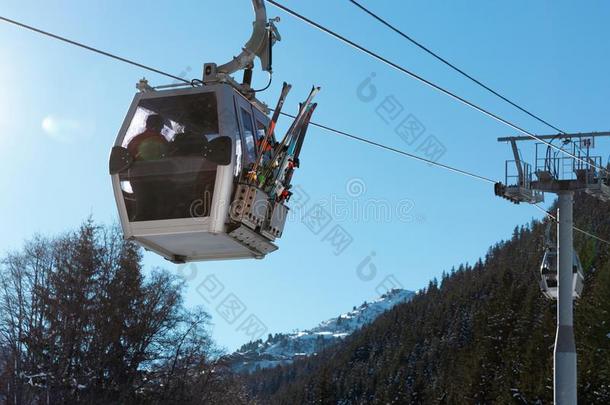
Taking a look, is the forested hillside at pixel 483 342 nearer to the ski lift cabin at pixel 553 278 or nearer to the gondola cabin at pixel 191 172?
the ski lift cabin at pixel 553 278

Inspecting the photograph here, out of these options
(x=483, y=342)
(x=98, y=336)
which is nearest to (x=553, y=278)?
(x=98, y=336)

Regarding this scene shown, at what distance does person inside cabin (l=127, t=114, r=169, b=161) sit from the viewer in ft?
26.9

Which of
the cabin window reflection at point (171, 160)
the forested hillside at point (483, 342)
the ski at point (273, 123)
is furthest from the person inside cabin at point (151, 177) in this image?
the forested hillside at point (483, 342)

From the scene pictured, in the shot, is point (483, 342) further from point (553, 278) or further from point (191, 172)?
point (191, 172)

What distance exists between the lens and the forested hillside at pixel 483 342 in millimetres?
50188

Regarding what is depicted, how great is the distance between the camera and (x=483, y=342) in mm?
72750

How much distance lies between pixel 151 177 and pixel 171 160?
10.2 inches

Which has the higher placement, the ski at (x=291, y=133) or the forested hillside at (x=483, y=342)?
the forested hillside at (x=483, y=342)

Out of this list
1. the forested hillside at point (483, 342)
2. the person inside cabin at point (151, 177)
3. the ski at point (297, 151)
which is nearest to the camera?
the person inside cabin at point (151, 177)

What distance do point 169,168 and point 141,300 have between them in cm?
2697

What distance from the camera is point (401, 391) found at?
341 ft

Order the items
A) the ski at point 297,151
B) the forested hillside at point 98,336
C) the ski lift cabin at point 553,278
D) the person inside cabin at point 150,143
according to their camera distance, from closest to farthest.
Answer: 1. the person inside cabin at point 150,143
2. the ski at point 297,151
3. the ski lift cabin at point 553,278
4. the forested hillside at point 98,336

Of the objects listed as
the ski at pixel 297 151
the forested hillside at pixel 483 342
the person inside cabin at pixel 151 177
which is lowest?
the person inside cabin at pixel 151 177

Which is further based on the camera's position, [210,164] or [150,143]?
[150,143]
